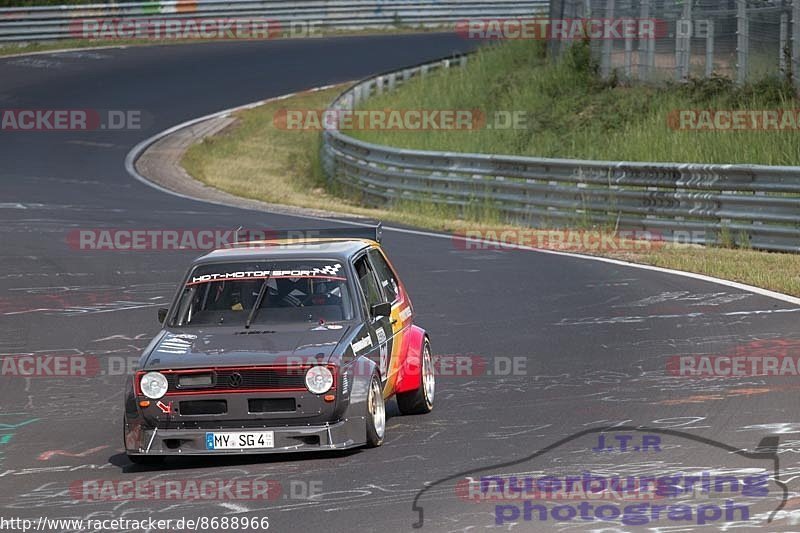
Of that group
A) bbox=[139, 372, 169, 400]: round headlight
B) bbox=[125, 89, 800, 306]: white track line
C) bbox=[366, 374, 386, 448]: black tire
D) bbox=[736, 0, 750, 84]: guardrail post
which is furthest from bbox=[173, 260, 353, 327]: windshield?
bbox=[736, 0, 750, 84]: guardrail post

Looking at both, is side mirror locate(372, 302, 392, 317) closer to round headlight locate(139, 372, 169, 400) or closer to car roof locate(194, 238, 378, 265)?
car roof locate(194, 238, 378, 265)

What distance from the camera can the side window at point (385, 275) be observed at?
10438 millimetres

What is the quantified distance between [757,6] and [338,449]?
18.4 metres

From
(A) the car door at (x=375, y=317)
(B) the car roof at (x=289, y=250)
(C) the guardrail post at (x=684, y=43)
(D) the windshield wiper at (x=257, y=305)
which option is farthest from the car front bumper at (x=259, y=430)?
(C) the guardrail post at (x=684, y=43)

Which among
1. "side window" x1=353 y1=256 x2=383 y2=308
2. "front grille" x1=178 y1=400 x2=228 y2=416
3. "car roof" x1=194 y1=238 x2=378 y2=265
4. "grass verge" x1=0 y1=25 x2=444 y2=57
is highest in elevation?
"grass verge" x1=0 y1=25 x2=444 y2=57

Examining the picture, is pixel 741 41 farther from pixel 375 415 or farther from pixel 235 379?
pixel 235 379

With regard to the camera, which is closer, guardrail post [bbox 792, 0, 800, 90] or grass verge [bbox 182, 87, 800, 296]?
grass verge [bbox 182, 87, 800, 296]

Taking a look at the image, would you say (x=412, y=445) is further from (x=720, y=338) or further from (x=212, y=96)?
(x=212, y=96)

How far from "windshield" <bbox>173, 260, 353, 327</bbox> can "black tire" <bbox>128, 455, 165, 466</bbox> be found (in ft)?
3.66

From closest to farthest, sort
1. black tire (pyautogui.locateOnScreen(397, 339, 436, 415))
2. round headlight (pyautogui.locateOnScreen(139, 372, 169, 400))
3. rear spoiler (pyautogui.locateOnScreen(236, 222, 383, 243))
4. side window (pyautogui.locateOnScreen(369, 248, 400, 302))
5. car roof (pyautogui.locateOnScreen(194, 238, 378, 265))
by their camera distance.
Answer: round headlight (pyautogui.locateOnScreen(139, 372, 169, 400)) < car roof (pyautogui.locateOnScreen(194, 238, 378, 265)) < black tire (pyautogui.locateOnScreen(397, 339, 436, 415)) < side window (pyautogui.locateOnScreen(369, 248, 400, 302)) < rear spoiler (pyautogui.locateOnScreen(236, 222, 383, 243))

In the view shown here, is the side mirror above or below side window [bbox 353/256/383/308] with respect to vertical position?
below

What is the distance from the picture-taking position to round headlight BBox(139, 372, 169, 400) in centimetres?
861

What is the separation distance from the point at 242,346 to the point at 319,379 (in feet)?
2.02

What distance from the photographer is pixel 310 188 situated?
3181 cm
